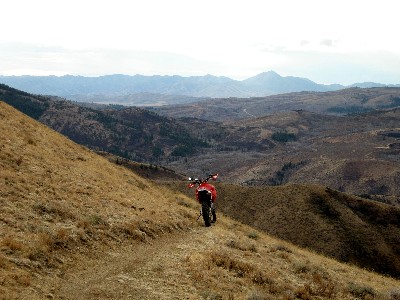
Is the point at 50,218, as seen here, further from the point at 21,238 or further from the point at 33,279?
the point at 33,279

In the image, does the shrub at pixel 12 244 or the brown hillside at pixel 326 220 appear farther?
the brown hillside at pixel 326 220

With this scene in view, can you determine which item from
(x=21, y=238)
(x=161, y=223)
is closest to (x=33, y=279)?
(x=21, y=238)

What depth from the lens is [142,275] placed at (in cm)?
1312

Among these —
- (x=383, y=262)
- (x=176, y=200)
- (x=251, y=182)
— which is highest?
(x=176, y=200)

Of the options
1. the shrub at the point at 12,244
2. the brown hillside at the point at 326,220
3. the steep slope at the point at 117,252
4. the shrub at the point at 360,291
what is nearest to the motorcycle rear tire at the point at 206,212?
the steep slope at the point at 117,252

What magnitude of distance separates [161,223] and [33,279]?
32.5ft

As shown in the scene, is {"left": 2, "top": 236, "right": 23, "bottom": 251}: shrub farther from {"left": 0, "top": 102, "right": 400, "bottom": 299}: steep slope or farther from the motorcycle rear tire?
the motorcycle rear tire

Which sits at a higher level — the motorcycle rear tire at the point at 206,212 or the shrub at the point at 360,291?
the motorcycle rear tire at the point at 206,212

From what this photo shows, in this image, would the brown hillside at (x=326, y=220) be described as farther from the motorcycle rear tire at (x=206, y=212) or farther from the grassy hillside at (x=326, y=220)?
the motorcycle rear tire at (x=206, y=212)

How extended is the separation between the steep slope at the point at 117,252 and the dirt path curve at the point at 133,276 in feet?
0.11

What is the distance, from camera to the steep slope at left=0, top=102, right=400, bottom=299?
38.9ft

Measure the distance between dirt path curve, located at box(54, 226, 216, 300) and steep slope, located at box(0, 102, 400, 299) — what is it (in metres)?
0.03

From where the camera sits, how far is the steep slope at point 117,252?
38.9 feet

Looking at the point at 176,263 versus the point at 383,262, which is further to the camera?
the point at 383,262
